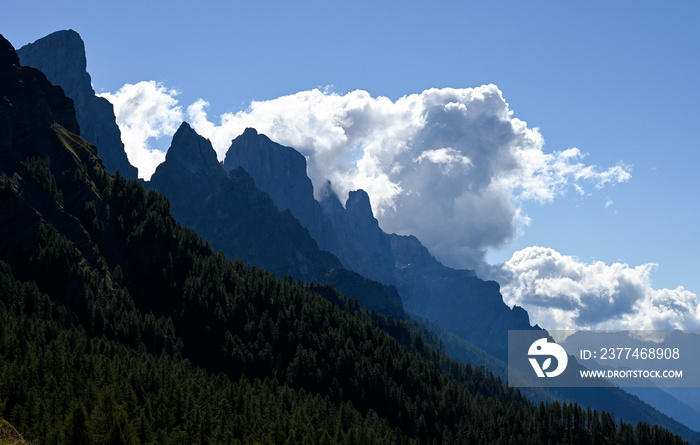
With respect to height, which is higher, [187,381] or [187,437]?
[187,381]

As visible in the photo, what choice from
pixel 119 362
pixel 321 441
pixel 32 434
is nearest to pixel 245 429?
pixel 321 441

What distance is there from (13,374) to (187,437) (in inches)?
1524

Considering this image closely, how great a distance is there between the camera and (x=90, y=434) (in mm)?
116625

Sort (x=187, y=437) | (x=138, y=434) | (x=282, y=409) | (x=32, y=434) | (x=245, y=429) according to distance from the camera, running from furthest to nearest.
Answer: (x=282, y=409) → (x=245, y=429) → (x=187, y=437) → (x=138, y=434) → (x=32, y=434)

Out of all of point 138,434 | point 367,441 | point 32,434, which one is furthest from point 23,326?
point 367,441

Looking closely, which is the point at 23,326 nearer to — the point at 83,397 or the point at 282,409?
the point at 83,397

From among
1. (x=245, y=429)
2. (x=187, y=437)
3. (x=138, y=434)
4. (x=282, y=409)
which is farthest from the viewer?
(x=282, y=409)

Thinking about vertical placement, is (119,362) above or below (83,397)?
above

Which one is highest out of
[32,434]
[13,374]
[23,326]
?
[23,326]

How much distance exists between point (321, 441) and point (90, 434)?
2465 inches

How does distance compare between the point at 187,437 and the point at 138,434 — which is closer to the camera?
the point at 138,434

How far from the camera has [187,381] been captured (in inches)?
7352

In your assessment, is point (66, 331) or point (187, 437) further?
point (66, 331)

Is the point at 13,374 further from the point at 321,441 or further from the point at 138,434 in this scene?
the point at 321,441
